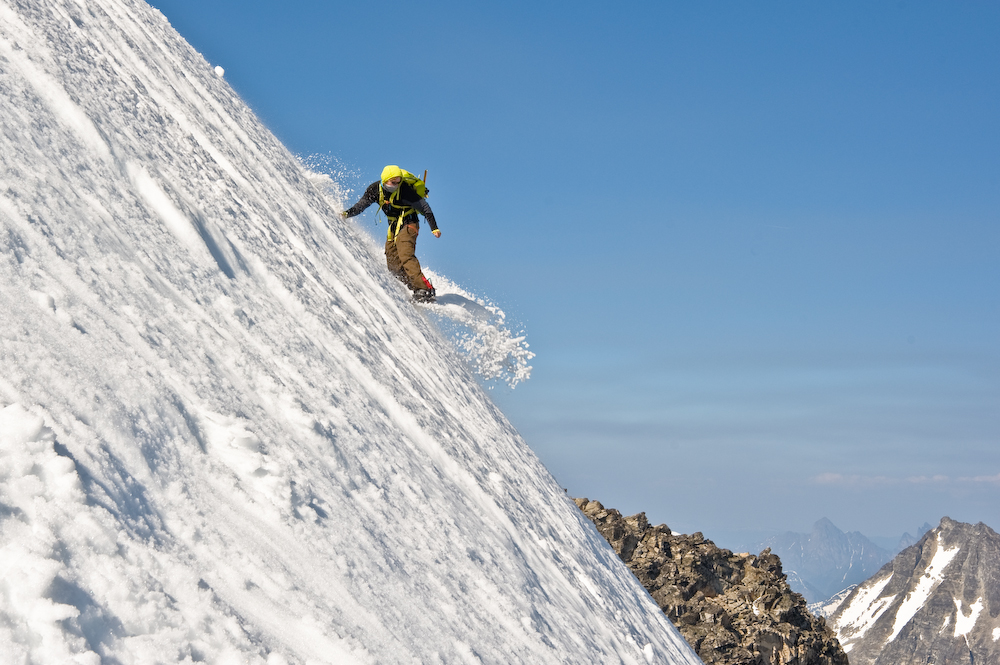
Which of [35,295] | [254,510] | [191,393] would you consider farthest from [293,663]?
[35,295]

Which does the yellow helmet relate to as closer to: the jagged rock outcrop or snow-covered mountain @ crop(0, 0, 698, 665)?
snow-covered mountain @ crop(0, 0, 698, 665)

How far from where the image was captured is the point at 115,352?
295 centimetres

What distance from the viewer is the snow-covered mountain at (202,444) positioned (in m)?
2.18

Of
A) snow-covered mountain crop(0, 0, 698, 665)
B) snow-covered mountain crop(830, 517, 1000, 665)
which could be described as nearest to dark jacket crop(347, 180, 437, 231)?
snow-covered mountain crop(0, 0, 698, 665)

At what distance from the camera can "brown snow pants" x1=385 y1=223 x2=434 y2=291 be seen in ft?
36.0

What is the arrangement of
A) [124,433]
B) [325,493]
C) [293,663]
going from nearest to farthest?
[293,663] → [124,433] → [325,493]

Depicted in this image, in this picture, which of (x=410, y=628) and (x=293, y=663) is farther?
(x=410, y=628)

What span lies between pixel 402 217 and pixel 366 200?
2.40 feet

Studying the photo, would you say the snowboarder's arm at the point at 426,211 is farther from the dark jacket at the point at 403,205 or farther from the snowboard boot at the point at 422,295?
the snowboard boot at the point at 422,295

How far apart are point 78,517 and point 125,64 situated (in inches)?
234

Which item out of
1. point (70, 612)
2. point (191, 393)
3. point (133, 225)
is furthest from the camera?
point (133, 225)

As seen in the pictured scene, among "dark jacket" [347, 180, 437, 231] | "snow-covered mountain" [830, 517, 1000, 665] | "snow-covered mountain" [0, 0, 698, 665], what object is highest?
"snow-covered mountain" [830, 517, 1000, 665]

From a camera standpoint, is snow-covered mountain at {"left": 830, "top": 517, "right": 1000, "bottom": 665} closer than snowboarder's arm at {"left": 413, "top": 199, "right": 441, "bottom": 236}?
No

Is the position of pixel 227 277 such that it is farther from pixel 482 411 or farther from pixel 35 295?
pixel 482 411
